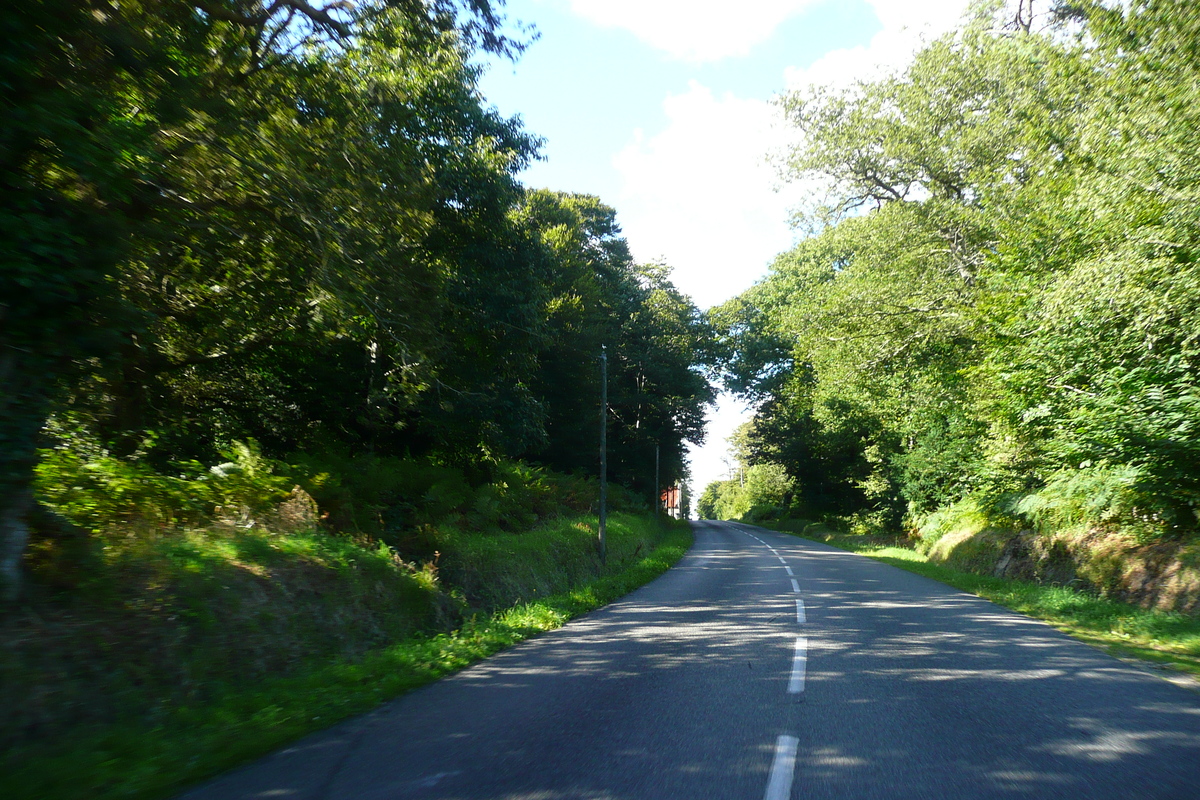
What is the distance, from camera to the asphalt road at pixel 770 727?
14.7 ft

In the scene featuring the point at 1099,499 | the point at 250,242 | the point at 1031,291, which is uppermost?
the point at 1031,291

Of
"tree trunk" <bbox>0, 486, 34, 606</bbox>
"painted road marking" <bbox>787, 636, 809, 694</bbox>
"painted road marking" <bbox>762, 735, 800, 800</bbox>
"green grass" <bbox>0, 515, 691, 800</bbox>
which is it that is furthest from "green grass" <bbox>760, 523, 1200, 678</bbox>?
"tree trunk" <bbox>0, 486, 34, 606</bbox>

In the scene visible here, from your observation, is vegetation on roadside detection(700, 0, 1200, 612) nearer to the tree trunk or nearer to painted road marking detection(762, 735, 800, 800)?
painted road marking detection(762, 735, 800, 800)

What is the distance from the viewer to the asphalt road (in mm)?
4480

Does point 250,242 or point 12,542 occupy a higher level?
point 250,242

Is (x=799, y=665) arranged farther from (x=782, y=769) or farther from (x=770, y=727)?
(x=782, y=769)

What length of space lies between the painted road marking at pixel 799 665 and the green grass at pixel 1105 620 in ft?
11.2

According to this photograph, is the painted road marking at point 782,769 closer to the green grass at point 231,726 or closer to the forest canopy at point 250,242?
the green grass at point 231,726

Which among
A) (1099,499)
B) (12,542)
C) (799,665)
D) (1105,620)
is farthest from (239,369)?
(1099,499)

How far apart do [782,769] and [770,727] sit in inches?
35.2

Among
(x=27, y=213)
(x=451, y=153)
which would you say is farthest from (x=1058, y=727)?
(x=451, y=153)

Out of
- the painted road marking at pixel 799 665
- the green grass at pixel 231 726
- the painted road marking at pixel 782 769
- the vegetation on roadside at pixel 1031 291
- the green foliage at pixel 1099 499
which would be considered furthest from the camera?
the green foliage at pixel 1099 499

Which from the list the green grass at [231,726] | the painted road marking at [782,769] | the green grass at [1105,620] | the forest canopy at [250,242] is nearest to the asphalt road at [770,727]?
the painted road marking at [782,769]

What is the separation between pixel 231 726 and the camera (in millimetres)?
5707
